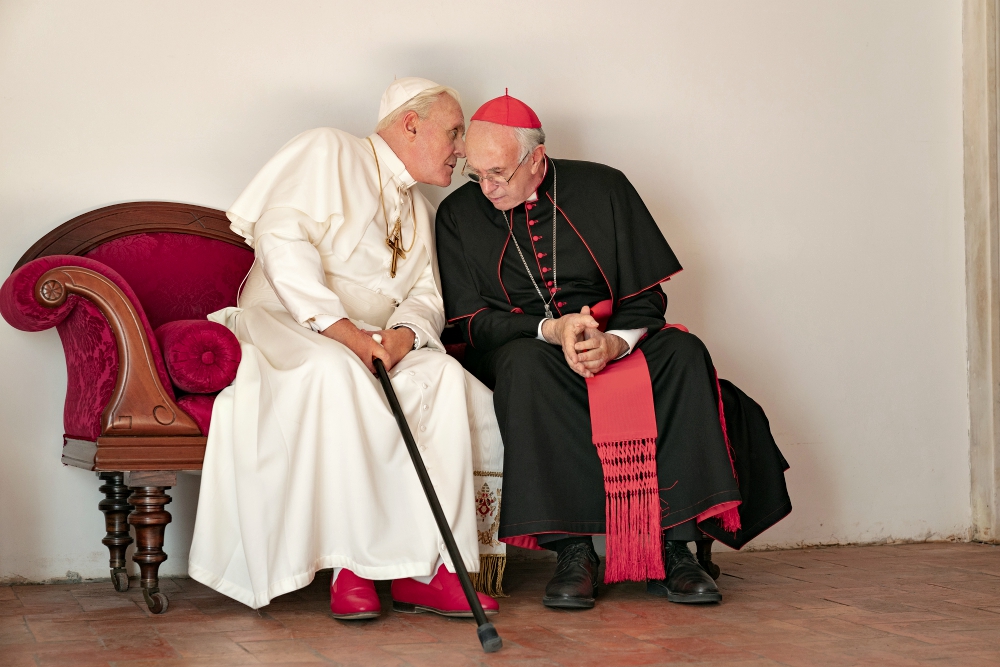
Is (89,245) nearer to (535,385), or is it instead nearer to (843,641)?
(535,385)

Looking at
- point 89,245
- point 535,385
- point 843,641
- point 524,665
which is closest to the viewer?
point 524,665

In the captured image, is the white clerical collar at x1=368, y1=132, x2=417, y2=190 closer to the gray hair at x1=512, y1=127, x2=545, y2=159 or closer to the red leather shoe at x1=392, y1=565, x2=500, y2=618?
the gray hair at x1=512, y1=127, x2=545, y2=159

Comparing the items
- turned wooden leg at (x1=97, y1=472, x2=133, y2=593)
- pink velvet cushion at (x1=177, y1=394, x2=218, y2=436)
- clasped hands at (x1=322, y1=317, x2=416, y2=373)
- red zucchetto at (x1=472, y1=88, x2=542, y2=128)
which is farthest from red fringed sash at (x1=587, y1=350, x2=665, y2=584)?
turned wooden leg at (x1=97, y1=472, x2=133, y2=593)

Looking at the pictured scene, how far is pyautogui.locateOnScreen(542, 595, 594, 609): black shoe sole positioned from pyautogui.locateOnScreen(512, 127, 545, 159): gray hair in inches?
54.2

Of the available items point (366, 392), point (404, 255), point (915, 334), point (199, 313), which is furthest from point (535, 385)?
point (915, 334)

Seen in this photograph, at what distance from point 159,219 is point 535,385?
1434 millimetres

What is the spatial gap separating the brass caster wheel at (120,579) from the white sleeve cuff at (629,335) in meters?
1.67

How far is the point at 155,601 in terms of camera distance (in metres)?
2.53

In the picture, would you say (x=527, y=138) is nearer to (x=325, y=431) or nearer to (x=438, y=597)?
(x=325, y=431)

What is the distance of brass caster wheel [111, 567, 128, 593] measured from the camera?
2902 millimetres

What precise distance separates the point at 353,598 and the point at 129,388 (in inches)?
32.3

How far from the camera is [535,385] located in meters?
2.73

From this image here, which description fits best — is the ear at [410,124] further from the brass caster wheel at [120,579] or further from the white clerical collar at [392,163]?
the brass caster wheel at [120,579]

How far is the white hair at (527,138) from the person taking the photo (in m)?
3.01
